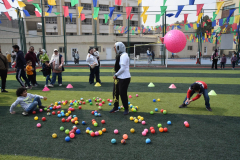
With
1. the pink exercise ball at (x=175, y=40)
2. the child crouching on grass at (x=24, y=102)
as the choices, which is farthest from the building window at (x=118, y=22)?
the child crouching on grass at (x=24, y=102)

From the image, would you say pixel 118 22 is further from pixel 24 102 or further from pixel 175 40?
pixel 24 102

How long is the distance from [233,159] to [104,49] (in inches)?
1349

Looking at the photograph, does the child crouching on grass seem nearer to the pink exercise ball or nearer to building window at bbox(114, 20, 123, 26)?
the pink exercise ball

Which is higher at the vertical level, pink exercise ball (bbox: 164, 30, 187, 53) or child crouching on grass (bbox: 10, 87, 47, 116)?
pink exercise ball (bbox: 164, 30, 187, 53)

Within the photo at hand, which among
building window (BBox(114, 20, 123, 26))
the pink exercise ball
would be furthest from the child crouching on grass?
building window (BBox(114, 20, 123, 26))

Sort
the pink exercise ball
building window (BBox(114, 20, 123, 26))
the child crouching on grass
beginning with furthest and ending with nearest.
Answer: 1. building window (BBox(114, 20, 123, 26))
2. the pink exercise ball
3. the child crouching on grass

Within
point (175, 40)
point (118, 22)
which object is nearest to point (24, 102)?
point (175, 40)

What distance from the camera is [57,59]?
8781mm

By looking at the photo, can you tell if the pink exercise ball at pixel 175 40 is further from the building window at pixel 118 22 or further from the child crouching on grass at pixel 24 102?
the building window at pixel 118 22

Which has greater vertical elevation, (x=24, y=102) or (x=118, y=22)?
(x=118, y=22)

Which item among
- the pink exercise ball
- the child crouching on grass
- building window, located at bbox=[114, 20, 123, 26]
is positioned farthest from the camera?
building window, located at bbox=[114, 20, 123, 26]

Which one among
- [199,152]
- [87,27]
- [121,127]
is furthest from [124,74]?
[87,27]

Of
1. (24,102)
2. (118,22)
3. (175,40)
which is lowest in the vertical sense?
(24,102)

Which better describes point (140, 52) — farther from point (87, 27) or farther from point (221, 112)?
point (221, 112)
